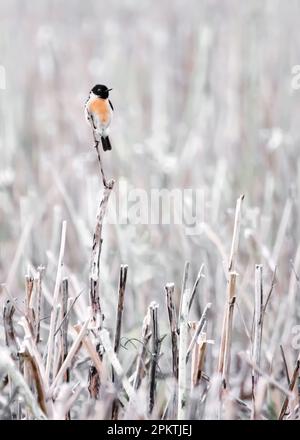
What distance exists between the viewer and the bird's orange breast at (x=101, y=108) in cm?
83

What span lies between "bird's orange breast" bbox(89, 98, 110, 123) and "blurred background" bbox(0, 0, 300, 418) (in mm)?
378

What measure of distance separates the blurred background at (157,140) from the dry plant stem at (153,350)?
21cm

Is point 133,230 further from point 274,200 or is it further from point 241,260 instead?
point 274,200

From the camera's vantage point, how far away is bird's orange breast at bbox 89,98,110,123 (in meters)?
0.83

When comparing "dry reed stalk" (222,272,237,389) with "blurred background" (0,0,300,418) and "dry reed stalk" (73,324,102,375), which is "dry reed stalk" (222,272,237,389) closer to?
"dry reed stalk" (73,324,102,375)

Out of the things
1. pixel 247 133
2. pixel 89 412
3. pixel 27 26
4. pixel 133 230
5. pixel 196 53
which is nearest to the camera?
pixel 89 412

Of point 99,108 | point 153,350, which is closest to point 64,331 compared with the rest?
point 153,350

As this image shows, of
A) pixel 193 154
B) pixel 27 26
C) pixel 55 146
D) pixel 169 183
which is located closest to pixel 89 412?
pixel 169 183

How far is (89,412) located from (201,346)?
14 cm

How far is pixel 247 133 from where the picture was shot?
6.17 ft

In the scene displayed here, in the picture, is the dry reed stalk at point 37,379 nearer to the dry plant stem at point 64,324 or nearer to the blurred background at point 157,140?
the dry plant stem at point 64,324

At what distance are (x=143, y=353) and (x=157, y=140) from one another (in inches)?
39.2

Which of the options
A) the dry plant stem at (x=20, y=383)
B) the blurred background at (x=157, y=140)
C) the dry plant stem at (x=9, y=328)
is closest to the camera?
the dry plant stem at (x=20, y=383)

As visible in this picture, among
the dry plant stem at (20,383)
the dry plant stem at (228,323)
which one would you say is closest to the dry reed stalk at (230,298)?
the dry plant stem at (228,323)
